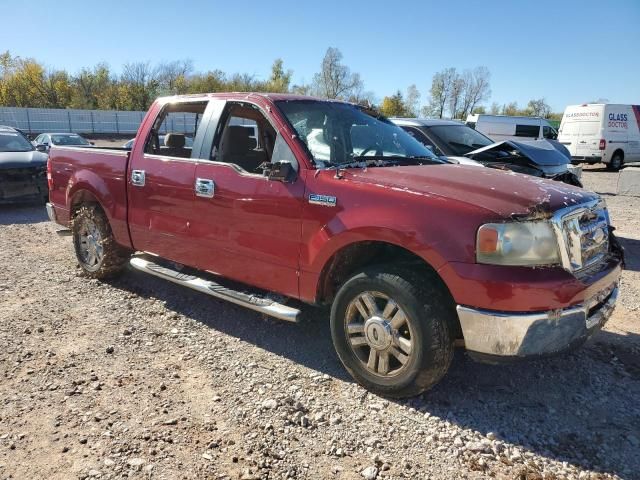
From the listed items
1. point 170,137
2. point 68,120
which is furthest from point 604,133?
point 68,120

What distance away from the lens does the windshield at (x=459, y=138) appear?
7996mm

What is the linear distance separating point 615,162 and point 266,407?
869 inches

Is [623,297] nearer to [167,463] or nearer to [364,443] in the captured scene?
[364,443]

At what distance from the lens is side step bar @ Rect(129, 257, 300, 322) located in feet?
12.0

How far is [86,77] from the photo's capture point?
220ft

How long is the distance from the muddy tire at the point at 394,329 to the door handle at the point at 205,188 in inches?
56.1

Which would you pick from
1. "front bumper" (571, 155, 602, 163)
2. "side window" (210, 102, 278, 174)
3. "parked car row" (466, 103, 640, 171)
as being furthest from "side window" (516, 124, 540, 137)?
"side window" (210, 102, 278, 174)

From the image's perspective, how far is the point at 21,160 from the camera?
995cm

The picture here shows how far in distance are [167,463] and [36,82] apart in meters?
73.7

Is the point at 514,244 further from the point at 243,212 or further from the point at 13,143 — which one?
the point at 13,143

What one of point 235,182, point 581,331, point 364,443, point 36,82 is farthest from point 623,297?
point 36,82

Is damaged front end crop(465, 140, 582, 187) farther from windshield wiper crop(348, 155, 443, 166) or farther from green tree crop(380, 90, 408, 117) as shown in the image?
green tree crop(380, 90, 408, 117)

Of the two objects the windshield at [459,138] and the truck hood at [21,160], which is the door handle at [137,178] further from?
the truck hood at [21,160]

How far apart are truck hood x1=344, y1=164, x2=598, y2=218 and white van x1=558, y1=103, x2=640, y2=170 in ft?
63.7
